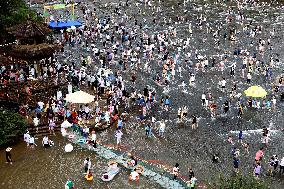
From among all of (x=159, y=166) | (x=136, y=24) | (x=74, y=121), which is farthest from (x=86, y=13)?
(x=159, y=166)

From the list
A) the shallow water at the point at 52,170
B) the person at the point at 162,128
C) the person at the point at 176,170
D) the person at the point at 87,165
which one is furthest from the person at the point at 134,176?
the person at the point at 162,128

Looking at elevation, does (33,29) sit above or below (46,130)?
above

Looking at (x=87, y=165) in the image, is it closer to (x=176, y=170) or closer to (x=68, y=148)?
(x=68, y=148)

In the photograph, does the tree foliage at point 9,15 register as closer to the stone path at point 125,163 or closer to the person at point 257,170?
the stone path at point 125,163

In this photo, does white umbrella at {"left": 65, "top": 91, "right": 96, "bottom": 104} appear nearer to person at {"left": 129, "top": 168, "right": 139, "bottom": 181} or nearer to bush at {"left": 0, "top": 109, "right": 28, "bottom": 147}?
bush at {"left": 0, "top": 109, "right": 28, "bottom": 147}

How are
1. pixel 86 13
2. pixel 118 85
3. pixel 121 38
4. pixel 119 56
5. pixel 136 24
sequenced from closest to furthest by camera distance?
1. pixel 118 85
2. pixel 119 56
3. pixel 121 38
4. pixel 136 24
5. pixel 86 13

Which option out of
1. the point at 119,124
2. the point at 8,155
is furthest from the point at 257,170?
the point at 8,155

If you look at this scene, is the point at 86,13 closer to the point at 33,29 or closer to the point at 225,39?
the point at 225,39
